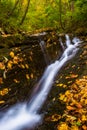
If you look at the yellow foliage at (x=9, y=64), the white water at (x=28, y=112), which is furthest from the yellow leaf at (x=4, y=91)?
the yellow foliage at (x=9, y=64)

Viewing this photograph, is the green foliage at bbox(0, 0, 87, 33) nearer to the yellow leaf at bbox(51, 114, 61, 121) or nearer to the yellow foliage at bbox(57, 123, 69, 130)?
the yellow leaf at bbox(51, 114, 61, 121)

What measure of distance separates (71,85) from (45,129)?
6.94ft

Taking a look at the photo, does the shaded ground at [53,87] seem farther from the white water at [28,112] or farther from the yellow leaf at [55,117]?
the white water at [28,112]

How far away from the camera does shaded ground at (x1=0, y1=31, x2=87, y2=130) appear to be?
5.53 meters

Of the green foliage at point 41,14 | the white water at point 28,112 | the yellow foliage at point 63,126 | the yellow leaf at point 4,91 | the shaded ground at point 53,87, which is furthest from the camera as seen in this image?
the green foliage at point 41,14

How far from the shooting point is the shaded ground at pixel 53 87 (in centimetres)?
553

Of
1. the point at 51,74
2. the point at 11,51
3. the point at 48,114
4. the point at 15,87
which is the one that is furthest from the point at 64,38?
the point at 48,114

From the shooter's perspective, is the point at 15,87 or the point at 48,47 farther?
the point at 48,47

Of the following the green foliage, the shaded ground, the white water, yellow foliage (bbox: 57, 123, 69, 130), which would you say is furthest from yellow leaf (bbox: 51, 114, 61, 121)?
the green foliage

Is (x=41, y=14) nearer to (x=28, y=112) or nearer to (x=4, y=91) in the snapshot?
(x=4, y=91)

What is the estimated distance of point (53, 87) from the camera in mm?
7547

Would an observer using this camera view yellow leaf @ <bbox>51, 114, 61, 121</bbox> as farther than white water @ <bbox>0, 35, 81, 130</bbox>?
No

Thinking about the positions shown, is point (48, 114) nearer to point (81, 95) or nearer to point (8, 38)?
point (81, 95)

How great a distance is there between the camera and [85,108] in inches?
223
